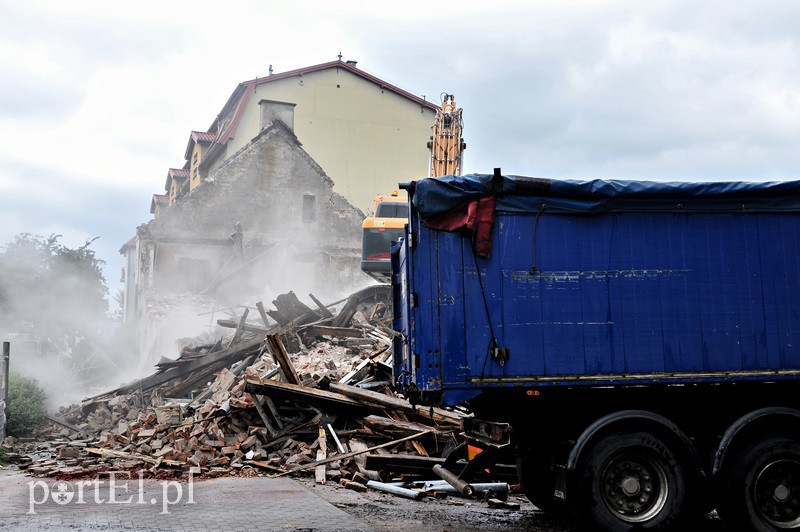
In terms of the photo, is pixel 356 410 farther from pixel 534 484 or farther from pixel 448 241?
pixel 448 241

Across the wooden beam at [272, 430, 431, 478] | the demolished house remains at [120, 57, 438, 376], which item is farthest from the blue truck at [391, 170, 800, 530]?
the demolished house remains at [120, 57, 438, 376]

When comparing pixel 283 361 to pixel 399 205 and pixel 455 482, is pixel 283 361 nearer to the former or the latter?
pixel 455 482

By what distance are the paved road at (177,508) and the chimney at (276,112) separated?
28.4 meters

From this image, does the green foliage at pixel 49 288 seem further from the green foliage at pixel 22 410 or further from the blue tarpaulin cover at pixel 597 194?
the blue tarpaulin cover at pixel 597 194

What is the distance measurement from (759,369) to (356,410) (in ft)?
20.8

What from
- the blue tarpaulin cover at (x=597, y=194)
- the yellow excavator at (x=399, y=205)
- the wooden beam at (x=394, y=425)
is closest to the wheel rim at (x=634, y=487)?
the blue tarpaulin cover at (x=597, y=194)

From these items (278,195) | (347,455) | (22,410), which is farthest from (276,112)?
(347,455)

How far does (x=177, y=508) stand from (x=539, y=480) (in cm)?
412

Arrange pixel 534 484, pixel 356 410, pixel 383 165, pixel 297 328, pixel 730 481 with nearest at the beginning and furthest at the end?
pixel 730 481 < pixel 534 484 < pixel 356 410 < pixel 297 328 < pixel 383 165

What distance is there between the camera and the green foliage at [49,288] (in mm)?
41000

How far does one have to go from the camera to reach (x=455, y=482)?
8602mm

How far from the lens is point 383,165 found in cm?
4259

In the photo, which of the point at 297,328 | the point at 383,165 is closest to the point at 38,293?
the point at 383,165

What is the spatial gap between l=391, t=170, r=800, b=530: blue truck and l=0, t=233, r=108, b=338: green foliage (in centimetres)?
3828
